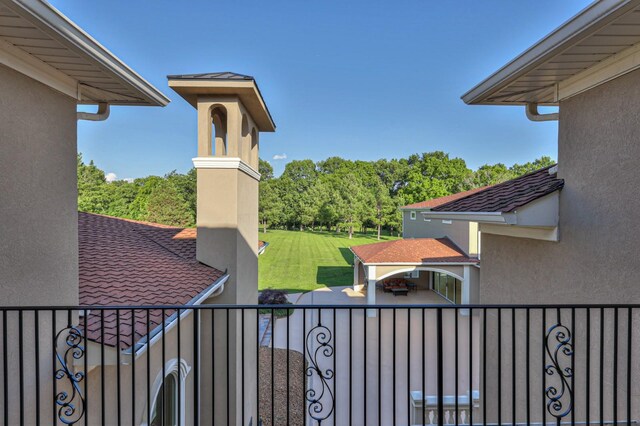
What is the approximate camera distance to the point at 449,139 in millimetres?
52031

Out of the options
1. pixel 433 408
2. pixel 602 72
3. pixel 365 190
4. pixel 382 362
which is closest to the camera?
pixel 602 72

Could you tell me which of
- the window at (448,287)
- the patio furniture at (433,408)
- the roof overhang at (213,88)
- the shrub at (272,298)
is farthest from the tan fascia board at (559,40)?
the window at (448,287)

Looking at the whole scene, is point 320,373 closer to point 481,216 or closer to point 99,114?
point 481,216

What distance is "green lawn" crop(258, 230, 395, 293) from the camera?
20.6m

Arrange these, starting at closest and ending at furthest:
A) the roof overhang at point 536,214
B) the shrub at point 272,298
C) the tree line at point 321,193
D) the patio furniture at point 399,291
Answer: the roof overhang at point 536,214, the shrub at point 272,298, the patio furniture at point 399,291, the tree line at point 321,193

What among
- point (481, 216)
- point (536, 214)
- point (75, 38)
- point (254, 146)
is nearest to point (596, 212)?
point (536, 214)

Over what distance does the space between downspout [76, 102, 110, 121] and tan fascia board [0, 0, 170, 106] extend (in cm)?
66

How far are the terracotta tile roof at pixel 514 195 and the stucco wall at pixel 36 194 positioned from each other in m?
4.66

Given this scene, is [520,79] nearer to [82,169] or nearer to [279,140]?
[279,140]

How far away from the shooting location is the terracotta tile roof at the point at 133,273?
371cm

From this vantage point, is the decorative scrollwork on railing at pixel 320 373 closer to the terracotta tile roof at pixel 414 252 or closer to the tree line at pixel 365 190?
the terracotta tile roof at pixel 414 252

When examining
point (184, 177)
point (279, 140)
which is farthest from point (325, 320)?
point (184, 177)

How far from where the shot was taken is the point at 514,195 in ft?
14.5

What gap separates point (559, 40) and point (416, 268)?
42.1 ft
